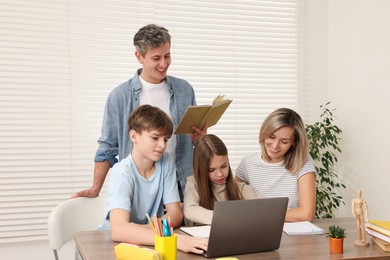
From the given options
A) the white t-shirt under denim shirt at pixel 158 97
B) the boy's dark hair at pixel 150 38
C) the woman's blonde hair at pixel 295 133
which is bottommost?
the woman's blonde hair at pixel 295 133

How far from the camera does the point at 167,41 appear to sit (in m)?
2.50

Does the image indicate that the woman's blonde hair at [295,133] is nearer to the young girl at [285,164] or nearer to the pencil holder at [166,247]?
the young girl at [285,164]

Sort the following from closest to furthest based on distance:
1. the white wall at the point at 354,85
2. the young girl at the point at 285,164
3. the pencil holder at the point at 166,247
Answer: the pencil holder at the point at 166,247, the young girl at the point at 285,164, the white wall at the point at 354,85

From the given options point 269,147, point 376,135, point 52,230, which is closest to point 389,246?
point 269,147

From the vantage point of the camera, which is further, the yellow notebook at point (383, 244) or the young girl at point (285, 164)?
the young girl at point (285, 164)

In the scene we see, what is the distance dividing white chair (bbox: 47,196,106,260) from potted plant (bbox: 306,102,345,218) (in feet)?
6.43

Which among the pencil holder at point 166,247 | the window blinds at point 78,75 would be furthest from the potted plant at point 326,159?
the pencil holder at point 166,247

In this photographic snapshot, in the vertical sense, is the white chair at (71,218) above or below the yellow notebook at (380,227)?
below

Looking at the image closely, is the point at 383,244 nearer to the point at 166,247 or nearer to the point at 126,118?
the point at 166,247

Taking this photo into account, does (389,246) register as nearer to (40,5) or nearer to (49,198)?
(49,198)

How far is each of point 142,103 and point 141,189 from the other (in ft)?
2.10

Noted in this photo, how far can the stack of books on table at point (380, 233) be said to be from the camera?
1693mm

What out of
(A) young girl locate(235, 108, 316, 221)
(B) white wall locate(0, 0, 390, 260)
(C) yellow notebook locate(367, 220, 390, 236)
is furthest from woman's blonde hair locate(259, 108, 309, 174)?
(B) white wall locate(0, 0, 390, 260)

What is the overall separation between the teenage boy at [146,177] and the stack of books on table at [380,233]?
0.76m
